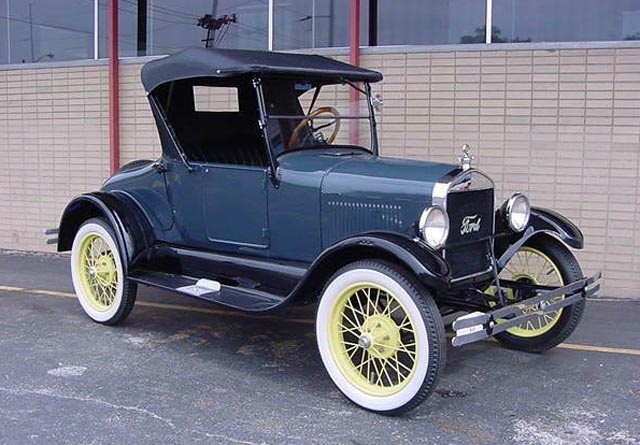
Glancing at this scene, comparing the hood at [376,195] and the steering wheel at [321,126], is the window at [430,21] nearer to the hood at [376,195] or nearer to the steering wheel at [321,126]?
the steering wheel at [321,126]

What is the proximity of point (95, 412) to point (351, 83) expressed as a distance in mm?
2918

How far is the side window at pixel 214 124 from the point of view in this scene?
5.57 m

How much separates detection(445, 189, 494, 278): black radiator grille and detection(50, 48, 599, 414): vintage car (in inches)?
0.5

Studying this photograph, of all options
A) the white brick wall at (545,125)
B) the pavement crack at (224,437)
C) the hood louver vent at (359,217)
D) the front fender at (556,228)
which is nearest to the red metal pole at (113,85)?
the white brick wall at (545,125)

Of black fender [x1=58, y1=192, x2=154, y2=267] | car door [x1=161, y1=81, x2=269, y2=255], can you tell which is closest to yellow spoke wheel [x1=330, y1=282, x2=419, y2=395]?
car door [x1=161, y1=81, x2=269, y2=255]

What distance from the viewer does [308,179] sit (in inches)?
189

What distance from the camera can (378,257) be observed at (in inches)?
167

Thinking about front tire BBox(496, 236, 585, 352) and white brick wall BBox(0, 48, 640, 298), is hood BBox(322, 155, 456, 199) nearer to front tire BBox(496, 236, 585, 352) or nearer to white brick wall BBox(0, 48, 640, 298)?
front tire BBox(496, 236, 585, 352)

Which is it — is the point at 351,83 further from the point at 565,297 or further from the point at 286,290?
the point at 565,297

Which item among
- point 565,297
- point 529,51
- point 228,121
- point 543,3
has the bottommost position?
point 565,297

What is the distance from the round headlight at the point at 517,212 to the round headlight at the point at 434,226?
2.64ft

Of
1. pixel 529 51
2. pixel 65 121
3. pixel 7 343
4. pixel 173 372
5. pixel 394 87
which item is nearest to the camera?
pixel 173 372

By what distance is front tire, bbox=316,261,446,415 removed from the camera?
393 cm

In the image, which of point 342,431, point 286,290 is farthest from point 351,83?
point 342,431
